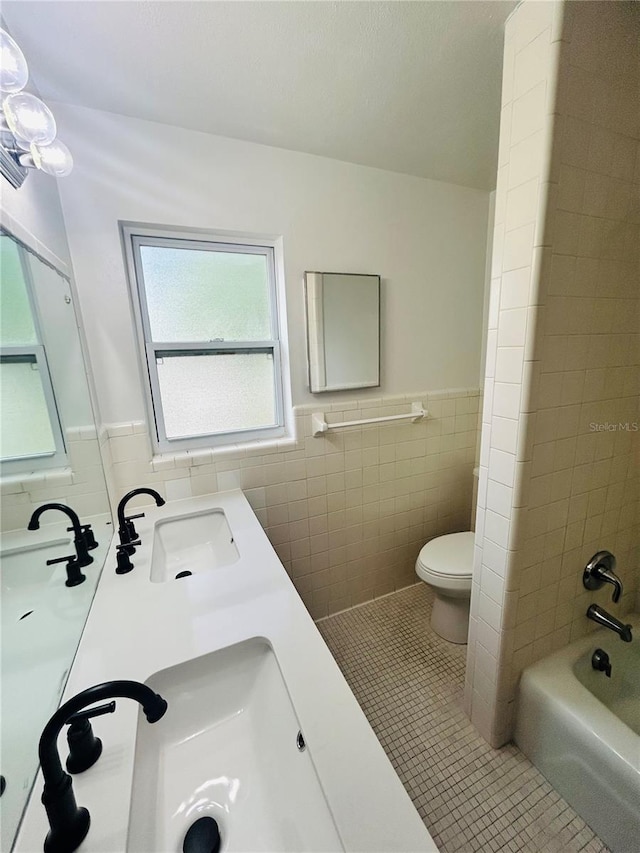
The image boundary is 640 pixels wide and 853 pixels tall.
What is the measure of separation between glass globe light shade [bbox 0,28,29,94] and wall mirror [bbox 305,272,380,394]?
1.00 m

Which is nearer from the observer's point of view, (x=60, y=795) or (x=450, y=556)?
(x=60, y=795)

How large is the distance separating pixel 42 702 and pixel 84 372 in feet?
3.26

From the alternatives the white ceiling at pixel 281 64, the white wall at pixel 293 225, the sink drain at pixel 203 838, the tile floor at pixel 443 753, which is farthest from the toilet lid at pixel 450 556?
the white ceiling at pixel 281 64

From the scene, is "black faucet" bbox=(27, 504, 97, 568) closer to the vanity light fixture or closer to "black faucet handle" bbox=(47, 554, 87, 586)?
"black faucet handle" bbox=(47, 554, 87, 586)

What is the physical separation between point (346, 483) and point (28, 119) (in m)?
1.68

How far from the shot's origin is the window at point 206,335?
140 centimetres

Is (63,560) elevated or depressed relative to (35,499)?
depressed

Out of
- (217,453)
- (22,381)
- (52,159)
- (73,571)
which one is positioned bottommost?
(73,571)

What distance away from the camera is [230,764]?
2.20ft

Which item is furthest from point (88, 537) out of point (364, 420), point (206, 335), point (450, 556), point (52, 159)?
point (450, 556)

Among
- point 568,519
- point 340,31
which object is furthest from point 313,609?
point 340,31

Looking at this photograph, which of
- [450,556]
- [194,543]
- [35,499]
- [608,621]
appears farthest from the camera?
[450,556]

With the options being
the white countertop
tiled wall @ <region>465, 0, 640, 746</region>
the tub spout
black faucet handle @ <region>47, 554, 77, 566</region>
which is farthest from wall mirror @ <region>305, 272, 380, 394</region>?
the tub spout

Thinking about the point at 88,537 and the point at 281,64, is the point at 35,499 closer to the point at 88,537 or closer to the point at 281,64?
the point at 88,537
